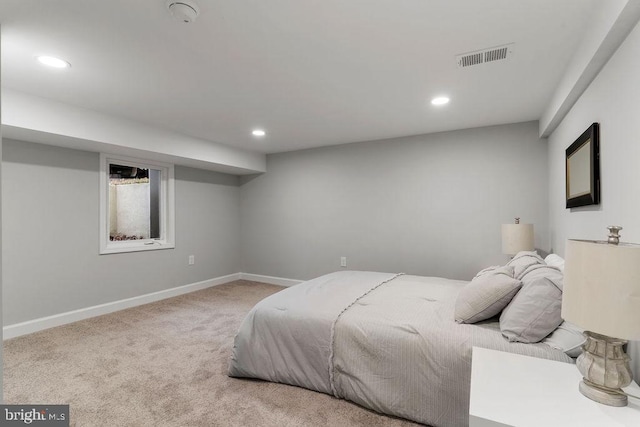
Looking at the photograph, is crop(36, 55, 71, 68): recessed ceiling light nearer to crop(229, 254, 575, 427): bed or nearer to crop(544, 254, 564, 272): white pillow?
crop(229, 254, 575, 427): bed

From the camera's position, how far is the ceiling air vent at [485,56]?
1.98 m

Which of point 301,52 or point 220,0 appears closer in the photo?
point 220,0

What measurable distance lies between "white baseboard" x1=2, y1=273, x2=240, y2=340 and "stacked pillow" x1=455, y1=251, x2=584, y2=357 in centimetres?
382

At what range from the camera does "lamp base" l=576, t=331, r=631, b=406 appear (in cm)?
102

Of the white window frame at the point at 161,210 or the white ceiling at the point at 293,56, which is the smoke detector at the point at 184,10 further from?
the white window frame at the point at 161,210

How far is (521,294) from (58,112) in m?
3.89

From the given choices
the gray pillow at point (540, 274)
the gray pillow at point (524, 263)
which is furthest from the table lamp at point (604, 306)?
the gray pillow at point (524, 263)

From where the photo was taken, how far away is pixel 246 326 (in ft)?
7.39

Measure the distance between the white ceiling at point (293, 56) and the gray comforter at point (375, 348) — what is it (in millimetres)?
1683

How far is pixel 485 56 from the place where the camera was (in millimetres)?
2062

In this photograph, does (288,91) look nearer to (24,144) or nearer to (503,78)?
(503,78)

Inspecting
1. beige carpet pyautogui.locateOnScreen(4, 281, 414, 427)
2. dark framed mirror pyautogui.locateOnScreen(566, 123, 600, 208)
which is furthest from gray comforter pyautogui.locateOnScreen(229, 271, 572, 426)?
dark framed mirror pyautogui.locateOnScreen(566, 123, 600, 208)

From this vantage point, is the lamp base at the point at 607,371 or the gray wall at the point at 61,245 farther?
the gray wall at the point at 61,245

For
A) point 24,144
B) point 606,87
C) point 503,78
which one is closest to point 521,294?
point 606,87
